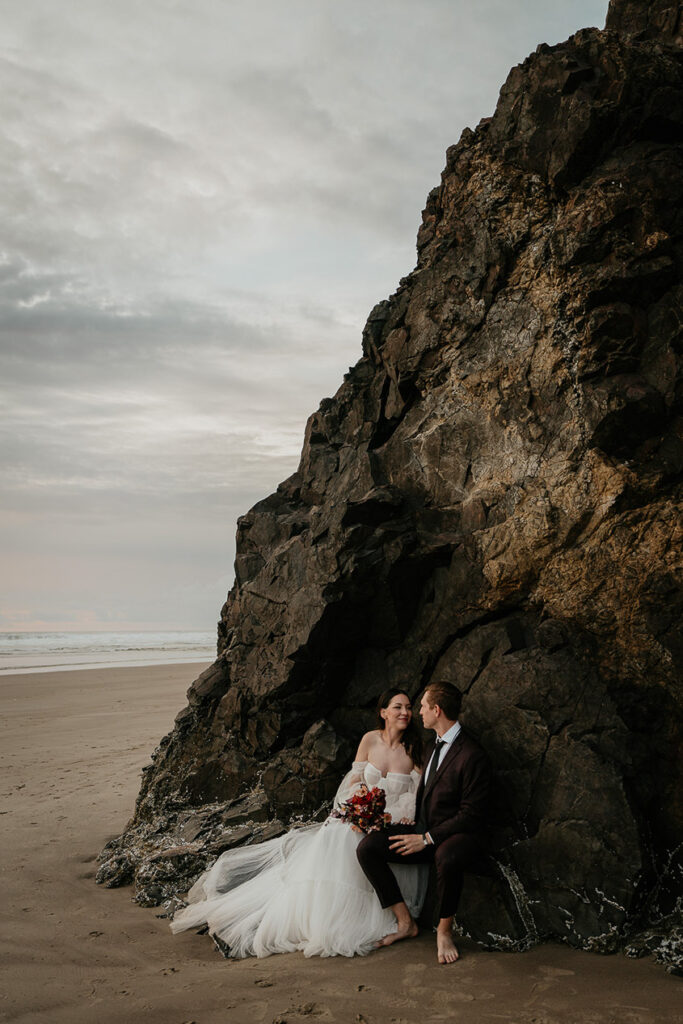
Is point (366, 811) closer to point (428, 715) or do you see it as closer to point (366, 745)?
point (366, 745)

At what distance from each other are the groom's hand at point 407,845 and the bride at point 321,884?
0.24 metres

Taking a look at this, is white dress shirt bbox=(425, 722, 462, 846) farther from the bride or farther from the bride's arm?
the bride's arm

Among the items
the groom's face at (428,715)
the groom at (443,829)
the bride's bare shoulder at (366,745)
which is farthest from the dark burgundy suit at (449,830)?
the bride's bare shoulder at (366,745)

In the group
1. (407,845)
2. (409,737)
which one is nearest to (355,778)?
(409,737)

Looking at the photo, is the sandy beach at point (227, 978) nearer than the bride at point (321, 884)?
Yes

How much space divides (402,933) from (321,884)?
0.71 metres

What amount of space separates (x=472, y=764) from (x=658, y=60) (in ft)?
20.7

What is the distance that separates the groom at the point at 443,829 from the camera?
5.59 metres

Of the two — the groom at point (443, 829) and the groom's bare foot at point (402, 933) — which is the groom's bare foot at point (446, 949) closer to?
the groom at point (443, 829)

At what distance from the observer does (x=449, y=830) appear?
5770 mm

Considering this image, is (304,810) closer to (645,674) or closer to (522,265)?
(645,674)

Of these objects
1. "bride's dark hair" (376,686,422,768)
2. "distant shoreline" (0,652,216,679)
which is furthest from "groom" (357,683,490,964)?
"distant shoreline" (0,652,216,679)

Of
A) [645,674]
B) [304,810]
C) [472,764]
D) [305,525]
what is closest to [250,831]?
[304,810]

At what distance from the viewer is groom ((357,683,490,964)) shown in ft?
18.3
